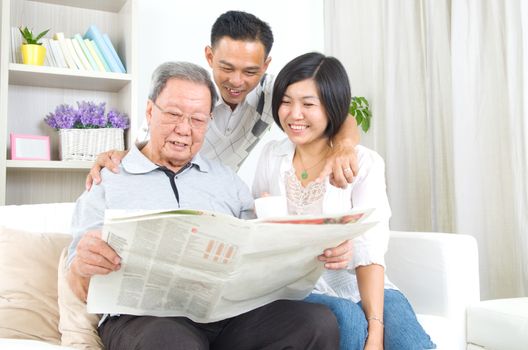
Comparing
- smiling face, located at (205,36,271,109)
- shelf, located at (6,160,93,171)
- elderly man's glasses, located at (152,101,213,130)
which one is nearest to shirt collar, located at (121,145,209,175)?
elderly man's glasses, located at (152,101,213,130)

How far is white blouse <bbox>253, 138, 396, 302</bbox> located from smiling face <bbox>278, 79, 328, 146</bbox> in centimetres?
10

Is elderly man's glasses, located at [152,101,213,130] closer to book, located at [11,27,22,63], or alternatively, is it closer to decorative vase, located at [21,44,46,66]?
decorative vase, located at [21,44,46,66]

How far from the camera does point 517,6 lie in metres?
2.31

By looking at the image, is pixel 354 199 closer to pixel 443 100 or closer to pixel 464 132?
pixel 464 132

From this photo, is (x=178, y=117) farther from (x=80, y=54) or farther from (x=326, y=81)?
(x=80, y=54)

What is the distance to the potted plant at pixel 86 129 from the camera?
283 cm

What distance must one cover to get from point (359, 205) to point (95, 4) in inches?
89.7

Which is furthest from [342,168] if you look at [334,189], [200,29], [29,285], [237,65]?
[200,29]

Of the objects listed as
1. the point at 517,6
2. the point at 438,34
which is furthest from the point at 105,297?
the point at 438,34

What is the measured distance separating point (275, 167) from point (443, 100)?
146 centimetres

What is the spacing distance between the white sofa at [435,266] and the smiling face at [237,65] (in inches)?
24.6

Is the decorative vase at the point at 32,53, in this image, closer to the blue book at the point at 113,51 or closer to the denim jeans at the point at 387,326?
the blue book at the point at 113,51

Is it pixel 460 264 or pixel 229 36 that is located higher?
pixel 229 36

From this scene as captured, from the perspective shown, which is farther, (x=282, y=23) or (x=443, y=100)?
(x=282, y=23)
